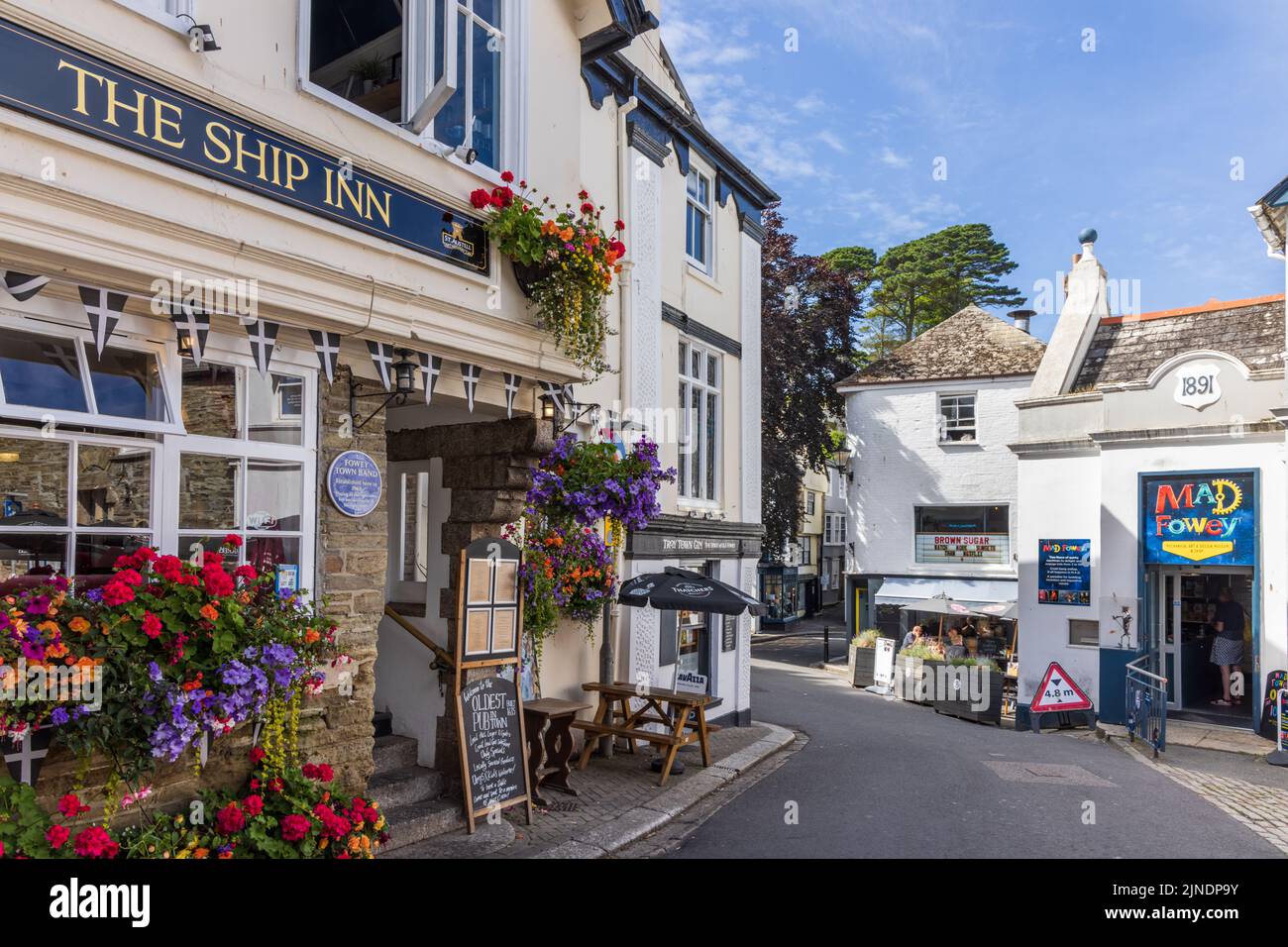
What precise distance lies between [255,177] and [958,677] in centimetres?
1447

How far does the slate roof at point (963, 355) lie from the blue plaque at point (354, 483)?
20991 mm

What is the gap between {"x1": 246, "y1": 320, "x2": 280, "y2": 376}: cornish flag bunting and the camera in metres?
5.16

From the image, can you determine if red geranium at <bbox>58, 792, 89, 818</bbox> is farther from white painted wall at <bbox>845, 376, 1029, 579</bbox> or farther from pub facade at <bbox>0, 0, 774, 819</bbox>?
white painted wall at <bbox>845, 376, 1029, 579</bbox>

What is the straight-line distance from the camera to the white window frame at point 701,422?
12039 mm

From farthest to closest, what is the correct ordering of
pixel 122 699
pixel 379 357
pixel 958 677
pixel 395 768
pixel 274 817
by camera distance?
pixel 958 677
pixel 395 768
pixel 379 357
pixel 274 817
pixel 122 699

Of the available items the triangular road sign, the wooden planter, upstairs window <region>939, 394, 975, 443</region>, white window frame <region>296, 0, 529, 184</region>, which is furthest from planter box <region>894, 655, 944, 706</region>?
white window frame <region>296, 0, 529, 184</region>

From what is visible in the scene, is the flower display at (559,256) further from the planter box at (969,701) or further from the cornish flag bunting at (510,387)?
the planter box at (969,701)

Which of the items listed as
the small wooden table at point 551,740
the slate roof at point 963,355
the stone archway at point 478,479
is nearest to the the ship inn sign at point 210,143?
the stone archway at point 478,479

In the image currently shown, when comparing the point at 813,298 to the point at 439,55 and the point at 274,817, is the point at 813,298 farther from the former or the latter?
the point at 274,817

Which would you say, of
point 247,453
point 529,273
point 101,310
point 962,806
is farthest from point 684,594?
point 101,310

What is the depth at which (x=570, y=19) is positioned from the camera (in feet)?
25.4

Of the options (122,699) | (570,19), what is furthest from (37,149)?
(570,19)

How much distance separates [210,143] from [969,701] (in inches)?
570

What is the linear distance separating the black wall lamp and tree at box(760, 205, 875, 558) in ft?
61.7
